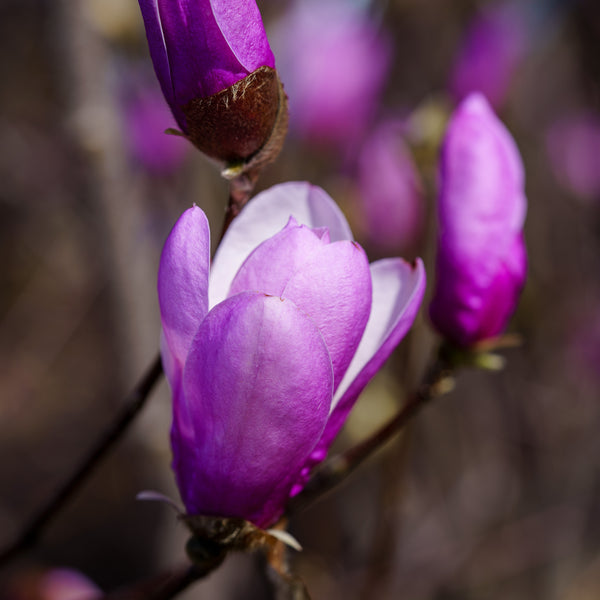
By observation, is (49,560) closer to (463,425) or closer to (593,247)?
(463,425)

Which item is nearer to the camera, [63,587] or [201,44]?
[201,44]

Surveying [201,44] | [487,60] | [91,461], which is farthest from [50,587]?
[487,60]

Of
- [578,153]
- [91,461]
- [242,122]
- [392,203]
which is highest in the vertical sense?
[242,122]

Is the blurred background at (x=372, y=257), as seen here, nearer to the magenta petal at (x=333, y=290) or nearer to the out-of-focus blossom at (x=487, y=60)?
the out-of-focus blossom at (x=487, y=60)

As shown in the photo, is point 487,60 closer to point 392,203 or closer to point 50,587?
point 392,203

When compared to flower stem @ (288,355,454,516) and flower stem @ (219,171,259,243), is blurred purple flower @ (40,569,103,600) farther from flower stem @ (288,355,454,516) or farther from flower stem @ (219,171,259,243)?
flower stem @ (219,171,259,243)

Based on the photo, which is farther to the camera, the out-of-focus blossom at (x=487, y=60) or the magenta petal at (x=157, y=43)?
the out-of-focus blossom at (x=487, y=60)

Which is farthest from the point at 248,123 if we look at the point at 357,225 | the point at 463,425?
the point at 463,425

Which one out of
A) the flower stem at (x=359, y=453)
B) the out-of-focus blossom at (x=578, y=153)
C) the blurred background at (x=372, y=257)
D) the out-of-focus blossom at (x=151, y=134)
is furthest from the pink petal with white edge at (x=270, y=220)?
the out-of-focus blossom at (x=578, y=153)
